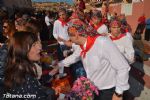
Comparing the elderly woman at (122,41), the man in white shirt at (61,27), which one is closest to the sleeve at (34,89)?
the elderly woman at (122,41)

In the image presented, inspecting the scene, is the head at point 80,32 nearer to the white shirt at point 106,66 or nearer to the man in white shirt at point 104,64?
the man in white shirt at point 104,64

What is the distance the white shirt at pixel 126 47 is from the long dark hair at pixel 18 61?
11.4 feet

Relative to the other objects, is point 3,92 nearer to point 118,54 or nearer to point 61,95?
point 118,54

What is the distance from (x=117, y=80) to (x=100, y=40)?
479 mm

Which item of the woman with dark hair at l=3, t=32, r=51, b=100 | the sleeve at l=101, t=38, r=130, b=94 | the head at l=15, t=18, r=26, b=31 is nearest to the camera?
the woman with dark hair at l=3, t=32, r=51, b=100

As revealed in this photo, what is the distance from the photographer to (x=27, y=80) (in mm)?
3213

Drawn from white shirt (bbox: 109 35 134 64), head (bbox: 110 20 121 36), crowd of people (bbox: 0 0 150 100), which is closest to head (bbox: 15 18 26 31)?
crowd of people (bbox: 0 0 150 100)

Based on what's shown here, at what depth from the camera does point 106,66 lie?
422 cm

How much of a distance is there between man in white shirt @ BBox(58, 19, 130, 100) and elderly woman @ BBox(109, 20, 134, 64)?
2182 millimetres

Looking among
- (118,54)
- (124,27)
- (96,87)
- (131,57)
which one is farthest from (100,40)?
(124,27)

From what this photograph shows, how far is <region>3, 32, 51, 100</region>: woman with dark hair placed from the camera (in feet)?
10.5

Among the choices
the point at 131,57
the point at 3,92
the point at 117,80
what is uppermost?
the point at 3,92

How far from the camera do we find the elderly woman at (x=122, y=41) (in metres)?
6.57

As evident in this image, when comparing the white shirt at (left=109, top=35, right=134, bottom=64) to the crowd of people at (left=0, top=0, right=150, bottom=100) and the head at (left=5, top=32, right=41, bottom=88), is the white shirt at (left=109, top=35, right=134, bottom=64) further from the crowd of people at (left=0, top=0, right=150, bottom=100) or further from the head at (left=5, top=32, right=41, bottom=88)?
the head at (left=5, top=32, right=41, bottom=88)
